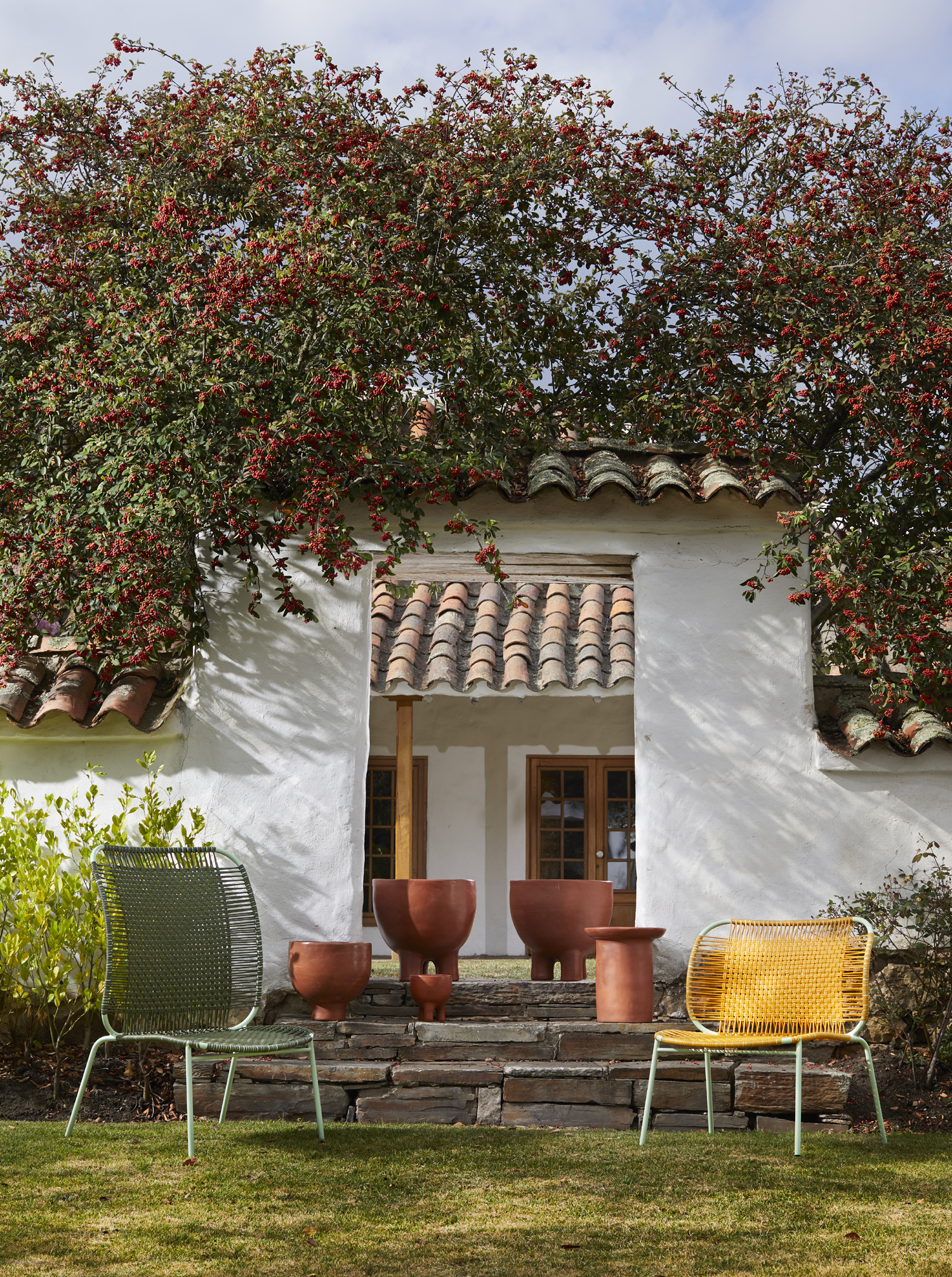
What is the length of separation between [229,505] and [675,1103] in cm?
303

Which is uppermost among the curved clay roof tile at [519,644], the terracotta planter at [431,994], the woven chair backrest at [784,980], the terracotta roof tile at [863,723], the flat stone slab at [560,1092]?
the curved clay roof tile at [519,644]

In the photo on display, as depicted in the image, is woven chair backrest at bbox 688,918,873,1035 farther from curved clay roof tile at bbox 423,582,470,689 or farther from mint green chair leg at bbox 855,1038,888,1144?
curved clay roof tile at bbox 423,582,470,689

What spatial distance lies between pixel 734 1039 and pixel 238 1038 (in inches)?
65.4

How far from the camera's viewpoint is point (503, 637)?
947cm

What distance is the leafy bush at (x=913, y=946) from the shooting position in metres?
4.93

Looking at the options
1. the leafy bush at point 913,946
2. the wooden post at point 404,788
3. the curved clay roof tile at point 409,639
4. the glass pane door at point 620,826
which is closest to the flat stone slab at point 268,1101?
the leafy bush at point 913,946

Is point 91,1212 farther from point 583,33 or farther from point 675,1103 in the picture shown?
point 583,33

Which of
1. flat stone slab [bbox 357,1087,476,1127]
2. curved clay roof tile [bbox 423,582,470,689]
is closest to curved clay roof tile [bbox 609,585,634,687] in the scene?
curved clay roof tile [bbox 423,582,470,689]

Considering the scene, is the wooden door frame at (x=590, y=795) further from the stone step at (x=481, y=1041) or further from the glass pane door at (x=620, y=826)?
the stone step at (x=481, y=1041)

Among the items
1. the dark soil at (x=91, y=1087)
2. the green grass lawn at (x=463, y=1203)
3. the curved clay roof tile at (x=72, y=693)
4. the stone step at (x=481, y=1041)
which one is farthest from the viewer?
the curved clay roof tile at (x=72, y=693)

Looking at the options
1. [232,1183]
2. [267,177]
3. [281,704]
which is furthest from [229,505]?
[232,1183]

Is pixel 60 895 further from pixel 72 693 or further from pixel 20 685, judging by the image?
pixel 20 685

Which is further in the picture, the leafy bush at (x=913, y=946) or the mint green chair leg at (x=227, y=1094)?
the leafy bush at (x=913, y=946)

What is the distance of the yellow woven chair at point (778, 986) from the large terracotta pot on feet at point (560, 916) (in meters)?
1.02
